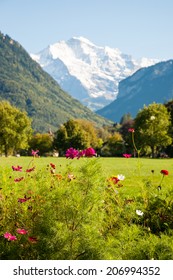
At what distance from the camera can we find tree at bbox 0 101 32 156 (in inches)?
2868

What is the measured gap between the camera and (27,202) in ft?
20.9

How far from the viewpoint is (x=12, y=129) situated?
242 ft

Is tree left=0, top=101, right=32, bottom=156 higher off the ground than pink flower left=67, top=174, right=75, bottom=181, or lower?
higher

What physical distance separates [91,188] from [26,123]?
71361 mm

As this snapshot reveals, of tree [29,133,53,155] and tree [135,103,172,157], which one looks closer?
tree [135,103,172,157]

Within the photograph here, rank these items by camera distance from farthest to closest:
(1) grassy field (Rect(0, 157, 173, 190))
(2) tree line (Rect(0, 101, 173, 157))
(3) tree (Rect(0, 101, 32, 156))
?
(3) tree (Rect(0, 101, 32, 156)) < (2) tree line (Rect(0, 101, 173, 157)) < (1) grassy field (Rect(0, 157, 173, 190))

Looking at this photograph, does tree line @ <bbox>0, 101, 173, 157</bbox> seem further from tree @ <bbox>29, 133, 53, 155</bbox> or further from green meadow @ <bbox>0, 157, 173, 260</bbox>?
green meadow @ <bbox>0, 157, 173, 260</bbox>

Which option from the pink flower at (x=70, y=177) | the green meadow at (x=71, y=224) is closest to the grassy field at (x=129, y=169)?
the pink flower at (x=70, y=177)

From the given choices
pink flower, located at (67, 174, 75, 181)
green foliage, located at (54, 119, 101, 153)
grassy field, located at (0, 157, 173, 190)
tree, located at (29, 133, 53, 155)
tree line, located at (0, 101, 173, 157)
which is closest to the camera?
pink flower, located at (67, 174, 75, 181)

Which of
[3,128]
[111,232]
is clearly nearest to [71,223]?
[111,232]

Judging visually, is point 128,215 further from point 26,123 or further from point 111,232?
point 26,123

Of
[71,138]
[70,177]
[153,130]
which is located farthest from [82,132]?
[70,177]

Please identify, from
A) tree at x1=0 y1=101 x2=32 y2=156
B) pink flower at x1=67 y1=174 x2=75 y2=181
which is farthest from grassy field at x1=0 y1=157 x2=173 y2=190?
tree at x1=0 y1=101 x2=32 y2=156
